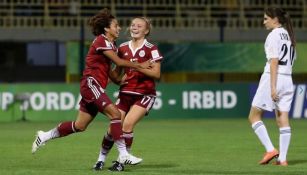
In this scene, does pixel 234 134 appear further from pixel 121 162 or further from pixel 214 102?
pixel 121 162

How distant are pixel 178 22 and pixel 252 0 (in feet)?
10.3

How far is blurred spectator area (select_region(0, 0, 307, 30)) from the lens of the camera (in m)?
30.6

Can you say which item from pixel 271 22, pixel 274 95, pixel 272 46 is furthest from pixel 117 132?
pixel 271 22

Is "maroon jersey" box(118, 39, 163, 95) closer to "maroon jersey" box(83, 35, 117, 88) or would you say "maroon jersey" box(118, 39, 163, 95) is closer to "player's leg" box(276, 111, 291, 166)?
"maroon jersey" box(83, 35, 117, 88)

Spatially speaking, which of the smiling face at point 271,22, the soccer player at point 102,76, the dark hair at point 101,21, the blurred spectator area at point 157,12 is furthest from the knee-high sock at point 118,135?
the blurred spectator area at point 157,12

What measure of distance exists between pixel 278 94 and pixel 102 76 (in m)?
2.46

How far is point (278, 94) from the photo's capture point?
12.1m

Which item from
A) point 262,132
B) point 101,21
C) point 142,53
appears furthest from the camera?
point 262,132

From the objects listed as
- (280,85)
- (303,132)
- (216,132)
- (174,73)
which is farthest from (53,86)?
(280,85)

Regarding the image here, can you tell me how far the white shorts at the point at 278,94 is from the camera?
12.1 meters

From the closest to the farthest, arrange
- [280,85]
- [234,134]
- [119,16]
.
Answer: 1. [280,85]
2. [234,134]
3. [119,16]

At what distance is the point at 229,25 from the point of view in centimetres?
3152

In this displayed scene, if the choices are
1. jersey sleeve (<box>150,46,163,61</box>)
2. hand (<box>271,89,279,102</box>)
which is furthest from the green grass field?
jersey sleeve (<box>150,46,163,61</box>)

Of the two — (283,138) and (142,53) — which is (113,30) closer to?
(142,53)
